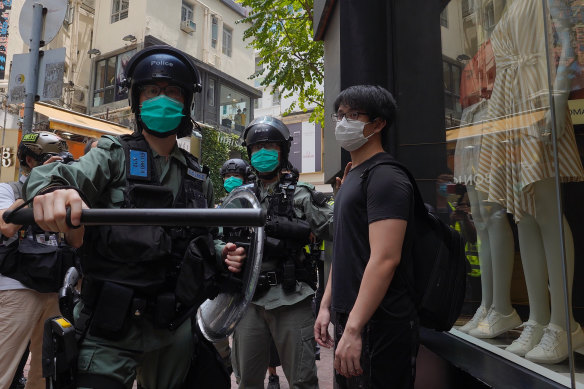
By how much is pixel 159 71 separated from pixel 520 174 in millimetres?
2012

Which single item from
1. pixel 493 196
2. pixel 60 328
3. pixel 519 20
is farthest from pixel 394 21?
pixel 60 328

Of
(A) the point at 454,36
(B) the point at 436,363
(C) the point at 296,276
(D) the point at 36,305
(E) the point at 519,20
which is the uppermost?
(A) the point at 454,36

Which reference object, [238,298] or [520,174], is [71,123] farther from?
[520,174]

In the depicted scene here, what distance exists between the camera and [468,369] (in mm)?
2439

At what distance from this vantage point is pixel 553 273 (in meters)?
2.28

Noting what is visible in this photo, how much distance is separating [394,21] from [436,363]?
9.08 ft

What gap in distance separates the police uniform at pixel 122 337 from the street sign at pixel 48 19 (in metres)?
3.30

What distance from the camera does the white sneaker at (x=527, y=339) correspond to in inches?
94.6

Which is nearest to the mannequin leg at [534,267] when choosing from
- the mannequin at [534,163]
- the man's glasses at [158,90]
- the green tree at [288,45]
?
the mannequin at [534,163]

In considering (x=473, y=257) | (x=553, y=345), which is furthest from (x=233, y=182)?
(x=553, y=345)

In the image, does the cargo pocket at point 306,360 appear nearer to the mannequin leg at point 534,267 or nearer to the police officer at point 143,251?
the police officer at point 143,251

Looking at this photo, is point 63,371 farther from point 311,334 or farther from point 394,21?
point 394,21

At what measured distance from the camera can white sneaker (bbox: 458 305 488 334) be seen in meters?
3.01

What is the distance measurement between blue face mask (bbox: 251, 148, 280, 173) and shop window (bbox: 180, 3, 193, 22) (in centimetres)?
2077
